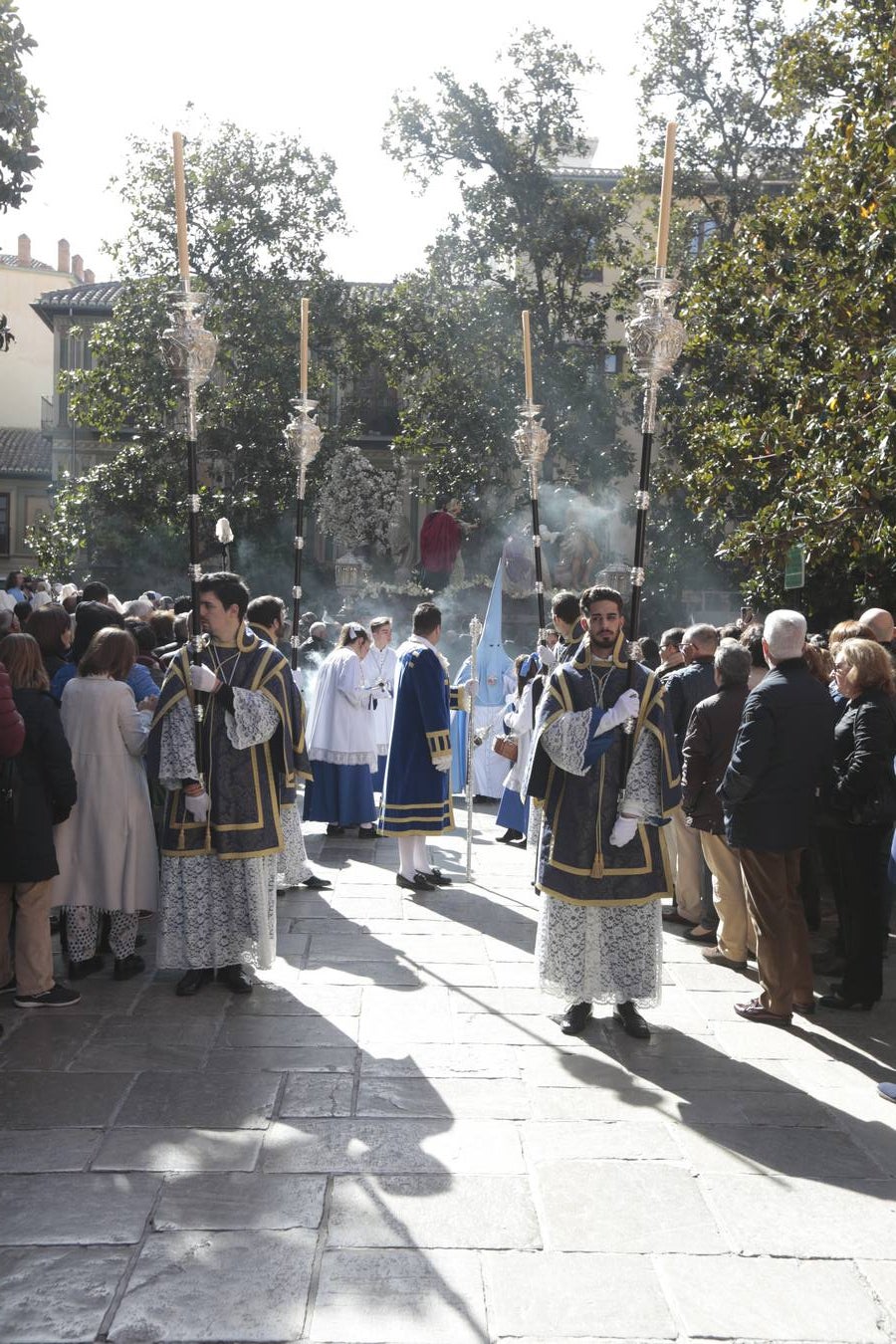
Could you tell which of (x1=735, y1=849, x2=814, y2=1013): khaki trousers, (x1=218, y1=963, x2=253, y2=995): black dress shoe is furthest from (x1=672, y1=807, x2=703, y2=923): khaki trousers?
(x1=218, y1=963, x2=253, y2=995): black dress shoe

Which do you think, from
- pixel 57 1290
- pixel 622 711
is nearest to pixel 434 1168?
pixel 57 1290

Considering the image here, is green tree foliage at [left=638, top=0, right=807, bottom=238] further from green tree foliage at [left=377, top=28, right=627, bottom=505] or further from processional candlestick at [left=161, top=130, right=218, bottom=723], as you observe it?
processional candlestick at [left=161, top=130, right=218, bottom=723]

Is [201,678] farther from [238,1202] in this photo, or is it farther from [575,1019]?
[238,1202]

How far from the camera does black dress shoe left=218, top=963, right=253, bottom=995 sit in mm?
6383

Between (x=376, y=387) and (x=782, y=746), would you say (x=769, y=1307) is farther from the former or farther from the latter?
(x=376, y=387)

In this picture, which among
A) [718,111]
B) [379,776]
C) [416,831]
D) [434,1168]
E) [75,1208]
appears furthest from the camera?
[718,111]

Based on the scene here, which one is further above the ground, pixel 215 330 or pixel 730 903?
pixel 215 330

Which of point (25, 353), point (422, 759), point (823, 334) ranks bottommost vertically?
point (422, 759)

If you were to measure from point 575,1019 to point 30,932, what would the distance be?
95.7 inches

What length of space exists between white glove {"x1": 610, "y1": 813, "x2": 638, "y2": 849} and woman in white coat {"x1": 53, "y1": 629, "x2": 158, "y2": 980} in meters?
2.29

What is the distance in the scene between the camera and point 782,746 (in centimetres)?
599

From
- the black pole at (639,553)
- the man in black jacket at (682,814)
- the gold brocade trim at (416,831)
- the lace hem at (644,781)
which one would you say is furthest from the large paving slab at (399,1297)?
the gold brocade trim at (416,831)

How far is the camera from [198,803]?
20.1 feet

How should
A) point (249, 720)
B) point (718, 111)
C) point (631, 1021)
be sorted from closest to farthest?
point (631, 1021) → point (249, 720) → point (718, 111)
